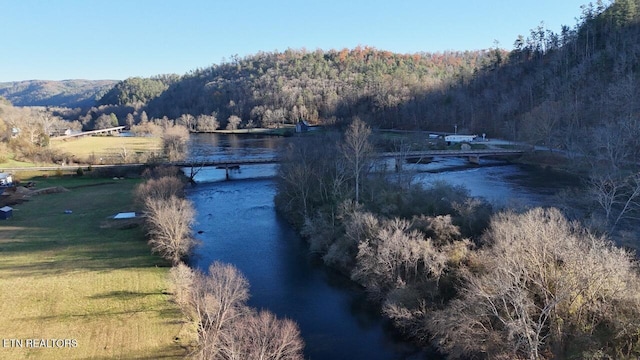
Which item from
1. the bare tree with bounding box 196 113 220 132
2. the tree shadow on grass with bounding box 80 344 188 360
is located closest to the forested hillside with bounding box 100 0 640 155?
the bare tree with bounding box 196 113 220 132

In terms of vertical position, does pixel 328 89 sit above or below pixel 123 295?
above

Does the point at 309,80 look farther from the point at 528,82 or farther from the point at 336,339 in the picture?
the point at 336,339

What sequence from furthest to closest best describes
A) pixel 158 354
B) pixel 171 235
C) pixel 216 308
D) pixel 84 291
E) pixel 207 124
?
pixel 207 124 → pixel 171 235 → pixel 84 291 → pixel 216 308 → pixel 158 354

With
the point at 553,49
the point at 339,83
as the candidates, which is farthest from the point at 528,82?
the point at 339,83

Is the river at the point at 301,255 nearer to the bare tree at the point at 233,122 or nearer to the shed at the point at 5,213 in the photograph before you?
the shed at the point at 5,213

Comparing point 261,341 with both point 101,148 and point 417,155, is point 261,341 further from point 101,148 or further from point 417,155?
point 101,148

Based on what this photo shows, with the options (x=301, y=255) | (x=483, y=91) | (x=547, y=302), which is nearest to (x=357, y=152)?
(x=301, y=255)

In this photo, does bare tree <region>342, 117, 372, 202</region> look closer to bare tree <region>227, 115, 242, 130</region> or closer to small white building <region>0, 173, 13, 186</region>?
small white building <region>0, 173, 13, 186</region>

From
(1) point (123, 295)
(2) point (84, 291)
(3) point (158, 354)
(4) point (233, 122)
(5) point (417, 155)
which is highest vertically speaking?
(4) point (233, 122)
